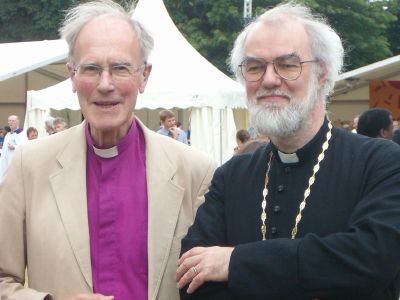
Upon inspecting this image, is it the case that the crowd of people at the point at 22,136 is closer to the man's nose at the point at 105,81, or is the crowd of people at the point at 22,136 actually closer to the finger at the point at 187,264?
the man's nose at the point at 105,81

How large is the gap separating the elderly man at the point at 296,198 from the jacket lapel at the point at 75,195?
1.29 feet

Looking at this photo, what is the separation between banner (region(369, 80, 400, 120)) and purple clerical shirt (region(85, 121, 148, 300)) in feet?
52.9

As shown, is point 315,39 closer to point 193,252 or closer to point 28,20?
point 193,252

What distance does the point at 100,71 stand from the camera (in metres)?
2.80

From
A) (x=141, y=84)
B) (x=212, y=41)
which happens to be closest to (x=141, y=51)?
(x=141, y=84)

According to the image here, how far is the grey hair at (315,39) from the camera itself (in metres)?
2.54

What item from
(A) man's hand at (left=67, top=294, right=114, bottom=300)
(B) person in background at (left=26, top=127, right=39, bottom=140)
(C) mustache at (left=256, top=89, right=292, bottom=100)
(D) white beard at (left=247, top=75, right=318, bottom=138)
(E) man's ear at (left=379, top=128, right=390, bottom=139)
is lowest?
(B) person in background at (left=26, top=127, right=39, bottom=140)

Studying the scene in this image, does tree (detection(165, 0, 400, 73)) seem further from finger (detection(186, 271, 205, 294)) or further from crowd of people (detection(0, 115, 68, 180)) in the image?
finger (detection(186, 271, 205, 294))

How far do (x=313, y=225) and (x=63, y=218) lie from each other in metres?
0.94

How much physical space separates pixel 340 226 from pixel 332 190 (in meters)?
0.12

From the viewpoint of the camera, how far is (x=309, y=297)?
2.33 metres

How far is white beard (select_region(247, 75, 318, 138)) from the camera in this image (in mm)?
2500

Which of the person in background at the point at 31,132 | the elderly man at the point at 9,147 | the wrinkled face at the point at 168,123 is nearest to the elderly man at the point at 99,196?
the wrinkled face at the point at 168,123

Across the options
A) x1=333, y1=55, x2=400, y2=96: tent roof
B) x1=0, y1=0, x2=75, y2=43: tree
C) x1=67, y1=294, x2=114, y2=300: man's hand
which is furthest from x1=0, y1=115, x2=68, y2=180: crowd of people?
x1=0, y1=0, x2=75, y2=43: tree
